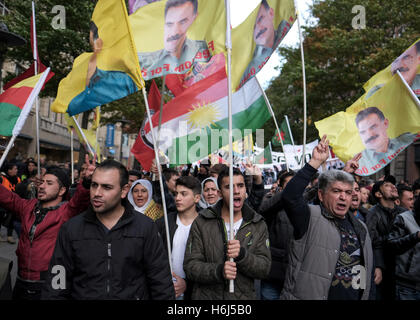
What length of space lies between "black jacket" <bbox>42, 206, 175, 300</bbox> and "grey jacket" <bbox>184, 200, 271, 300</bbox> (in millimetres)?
411

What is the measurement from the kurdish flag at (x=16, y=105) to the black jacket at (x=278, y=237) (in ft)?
8.43

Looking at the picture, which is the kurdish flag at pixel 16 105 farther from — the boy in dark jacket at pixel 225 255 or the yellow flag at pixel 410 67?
the yellow flag at pixel 410 67

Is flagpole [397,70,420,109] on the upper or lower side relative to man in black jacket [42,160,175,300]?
upper

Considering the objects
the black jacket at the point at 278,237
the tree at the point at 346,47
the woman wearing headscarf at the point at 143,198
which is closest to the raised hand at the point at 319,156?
the black jacket at the point at 278,237

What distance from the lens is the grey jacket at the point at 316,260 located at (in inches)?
118

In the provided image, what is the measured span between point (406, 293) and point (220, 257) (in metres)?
2.08

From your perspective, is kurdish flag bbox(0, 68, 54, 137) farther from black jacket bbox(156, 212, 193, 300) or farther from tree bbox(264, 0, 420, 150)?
tree bbox(264, 0, 420, 150)

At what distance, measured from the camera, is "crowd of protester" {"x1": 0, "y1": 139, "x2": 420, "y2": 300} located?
102 inches

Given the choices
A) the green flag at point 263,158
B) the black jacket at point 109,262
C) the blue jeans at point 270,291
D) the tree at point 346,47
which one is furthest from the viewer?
the tree at point 346,47

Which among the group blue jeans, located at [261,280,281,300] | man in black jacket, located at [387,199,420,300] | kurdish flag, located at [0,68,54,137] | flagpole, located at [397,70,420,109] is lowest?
blue jeans, located at [261,280,281,300]

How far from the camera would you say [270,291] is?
4.27 metres

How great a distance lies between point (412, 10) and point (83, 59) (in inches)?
626

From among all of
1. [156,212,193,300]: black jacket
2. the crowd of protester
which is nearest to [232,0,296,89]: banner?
the crowd of protester

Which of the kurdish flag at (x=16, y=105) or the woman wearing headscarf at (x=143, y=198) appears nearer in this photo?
the kurdish flag at (x=16, y=105)
